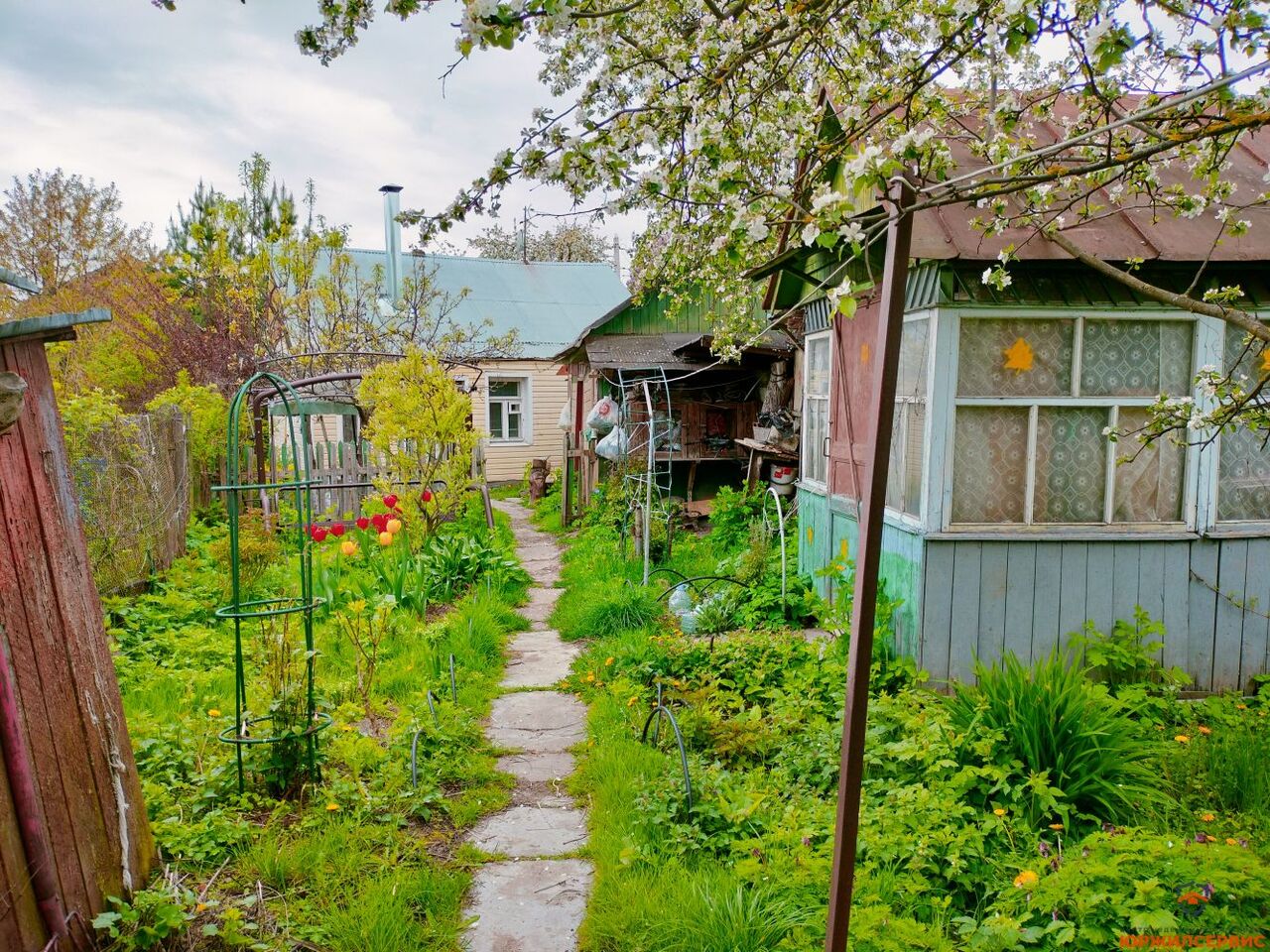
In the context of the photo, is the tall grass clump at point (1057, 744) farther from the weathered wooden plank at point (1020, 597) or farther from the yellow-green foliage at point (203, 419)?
the yellow-green foliage at point (203, 419)

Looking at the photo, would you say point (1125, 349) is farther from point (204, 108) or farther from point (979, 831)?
point (204, 108)

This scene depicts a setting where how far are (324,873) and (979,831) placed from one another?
258 centimetres

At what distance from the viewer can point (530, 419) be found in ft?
61.3

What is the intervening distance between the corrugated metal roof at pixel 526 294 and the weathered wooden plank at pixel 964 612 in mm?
14615

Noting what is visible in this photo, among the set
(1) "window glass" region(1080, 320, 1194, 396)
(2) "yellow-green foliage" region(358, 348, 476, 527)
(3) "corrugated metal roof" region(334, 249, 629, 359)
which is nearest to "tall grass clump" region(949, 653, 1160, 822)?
(1) "window glass" region(1080, 320, 1194, 396)

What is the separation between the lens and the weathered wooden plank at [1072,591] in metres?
4.91

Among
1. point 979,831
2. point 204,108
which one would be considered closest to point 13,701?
point 979,831

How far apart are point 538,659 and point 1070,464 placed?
3852 millimetres

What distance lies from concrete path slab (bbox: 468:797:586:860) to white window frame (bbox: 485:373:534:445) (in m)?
14.9

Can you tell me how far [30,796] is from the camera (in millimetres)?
2281

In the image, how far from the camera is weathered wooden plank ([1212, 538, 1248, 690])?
16.6 feet

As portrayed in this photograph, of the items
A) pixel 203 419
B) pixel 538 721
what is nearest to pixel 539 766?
pixel 538 721

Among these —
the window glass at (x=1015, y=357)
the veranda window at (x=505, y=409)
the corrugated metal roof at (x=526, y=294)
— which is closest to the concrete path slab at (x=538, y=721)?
the window glass at (x=1015, y=357)

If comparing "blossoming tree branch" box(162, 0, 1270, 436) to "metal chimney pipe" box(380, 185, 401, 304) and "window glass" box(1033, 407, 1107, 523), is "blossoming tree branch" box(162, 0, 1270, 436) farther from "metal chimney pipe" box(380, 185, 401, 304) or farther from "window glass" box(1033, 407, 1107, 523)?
"metal chimney pipe" box(380, 185, 401, 304)
